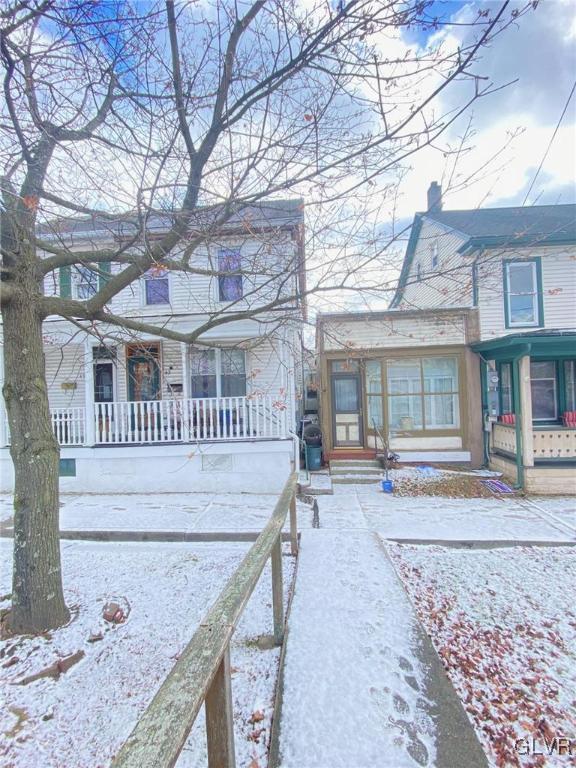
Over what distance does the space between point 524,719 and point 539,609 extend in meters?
1.40

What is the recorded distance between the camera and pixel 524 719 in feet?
6.68

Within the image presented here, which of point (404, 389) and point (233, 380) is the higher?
point (233, 380)

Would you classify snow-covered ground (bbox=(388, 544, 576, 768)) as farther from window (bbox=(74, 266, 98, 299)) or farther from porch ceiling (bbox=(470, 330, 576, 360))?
window (bbox=(74, 266, 98, 299))

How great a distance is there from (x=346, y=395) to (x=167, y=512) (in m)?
5.14

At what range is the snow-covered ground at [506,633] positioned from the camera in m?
2.00

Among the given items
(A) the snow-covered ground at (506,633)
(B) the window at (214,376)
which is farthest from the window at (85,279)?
(A) the snow-covered ground at (506,633)

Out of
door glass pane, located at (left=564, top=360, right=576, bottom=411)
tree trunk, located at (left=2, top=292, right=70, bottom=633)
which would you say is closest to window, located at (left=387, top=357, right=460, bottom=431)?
door glass pane, located at (left=564, top=360, right=576, bottom=411)

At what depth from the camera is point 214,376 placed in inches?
361

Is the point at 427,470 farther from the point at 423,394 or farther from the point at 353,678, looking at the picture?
the point at 353,678

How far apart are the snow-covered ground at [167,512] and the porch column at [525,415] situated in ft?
14.9

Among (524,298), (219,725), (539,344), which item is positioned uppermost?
(524,298)

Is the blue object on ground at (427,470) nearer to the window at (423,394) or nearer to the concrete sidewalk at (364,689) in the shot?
the window at (423,394)

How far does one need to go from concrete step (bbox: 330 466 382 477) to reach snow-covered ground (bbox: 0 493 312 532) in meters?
1.83

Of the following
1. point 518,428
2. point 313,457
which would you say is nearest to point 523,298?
point 518,428
